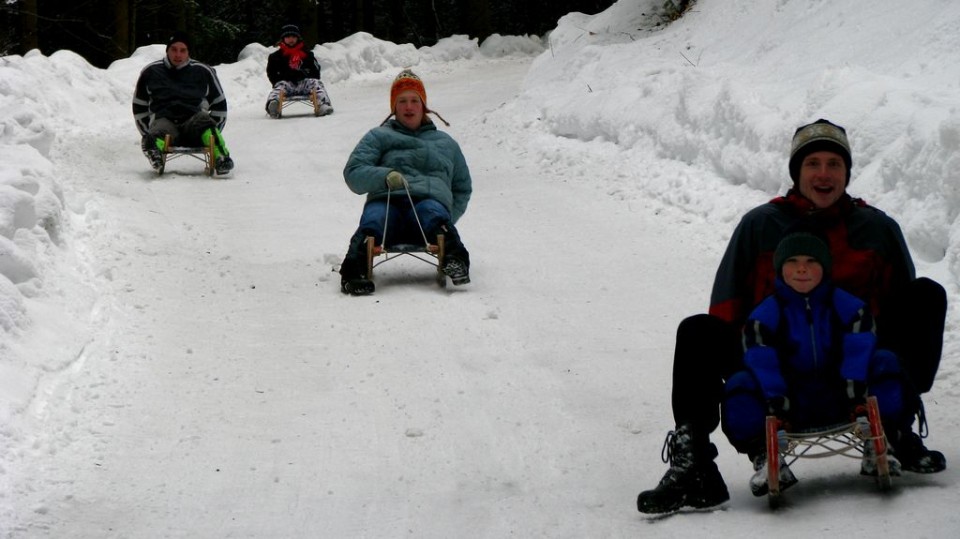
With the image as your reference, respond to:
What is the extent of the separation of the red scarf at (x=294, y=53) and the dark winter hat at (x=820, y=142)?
557 inches

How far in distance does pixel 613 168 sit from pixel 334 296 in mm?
4197

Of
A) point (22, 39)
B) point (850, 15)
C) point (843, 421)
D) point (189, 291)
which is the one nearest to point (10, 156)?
point (189, 291)

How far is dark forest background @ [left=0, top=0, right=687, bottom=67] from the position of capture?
2340 centimetres

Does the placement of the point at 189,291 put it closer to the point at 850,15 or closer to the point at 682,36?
the point at 850,15

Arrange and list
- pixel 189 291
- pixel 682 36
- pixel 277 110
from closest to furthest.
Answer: pixel 189 291 < pixel 682 36 < pixel 277 110

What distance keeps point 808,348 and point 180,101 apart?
9.46 metres

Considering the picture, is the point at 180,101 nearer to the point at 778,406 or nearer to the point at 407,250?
the point at 407,250

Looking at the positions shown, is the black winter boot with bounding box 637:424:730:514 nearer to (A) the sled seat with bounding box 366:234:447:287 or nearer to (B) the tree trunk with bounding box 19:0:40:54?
(A) the sled seat with bounding box 366:234:447:287

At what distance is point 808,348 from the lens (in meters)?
4.09

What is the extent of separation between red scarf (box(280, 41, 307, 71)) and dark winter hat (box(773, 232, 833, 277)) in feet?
47.7

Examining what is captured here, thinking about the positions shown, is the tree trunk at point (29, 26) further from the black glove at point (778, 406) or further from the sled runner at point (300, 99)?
the black glove at point (778, 406)

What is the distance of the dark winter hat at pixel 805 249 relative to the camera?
13.4 ft

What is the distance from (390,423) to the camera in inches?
216

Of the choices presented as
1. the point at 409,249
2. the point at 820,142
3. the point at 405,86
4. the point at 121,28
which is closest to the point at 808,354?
the point at 820,142
